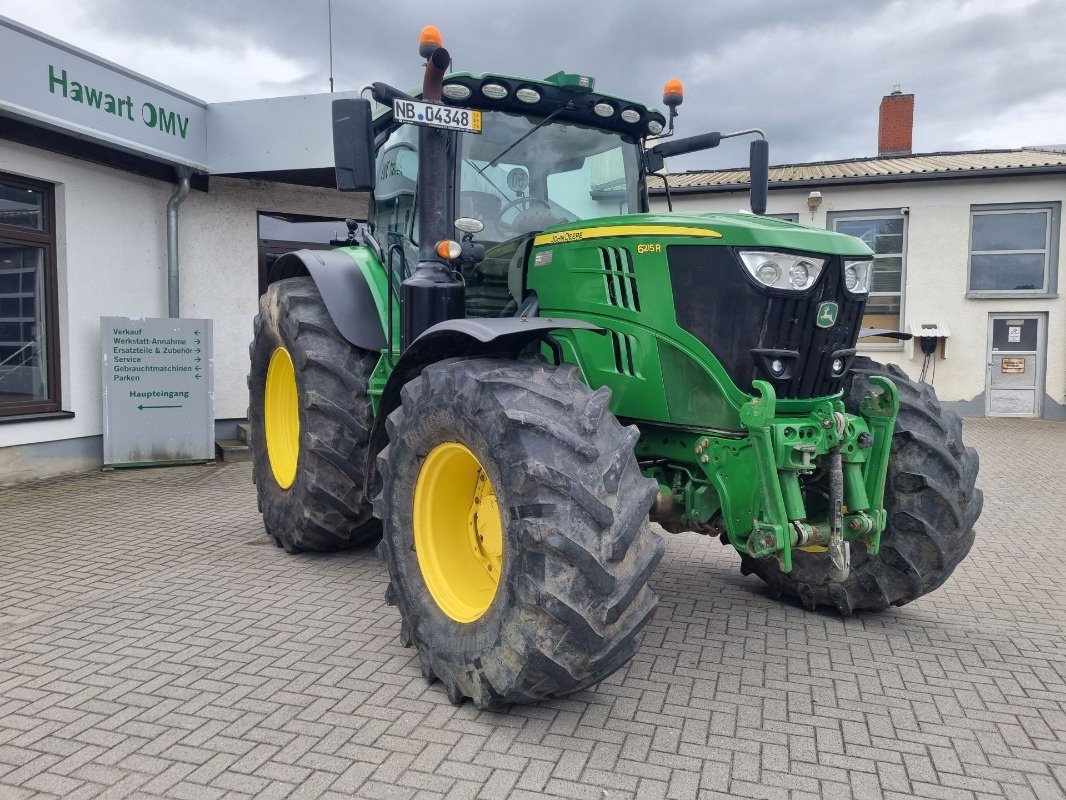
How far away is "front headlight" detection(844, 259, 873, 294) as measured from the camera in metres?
3.47

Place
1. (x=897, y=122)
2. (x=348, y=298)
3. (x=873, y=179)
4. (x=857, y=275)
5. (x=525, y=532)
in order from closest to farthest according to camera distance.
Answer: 1. (x=525, y=532)
2. (x=857, y=275)
3. (x=348, y=298)
4. (x=873, y=179)
5. (x=897, y=122)

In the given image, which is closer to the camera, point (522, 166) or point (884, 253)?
point (522, 166)

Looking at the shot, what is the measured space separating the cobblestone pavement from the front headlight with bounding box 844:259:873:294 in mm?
1631

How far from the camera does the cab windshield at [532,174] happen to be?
425 centimetres

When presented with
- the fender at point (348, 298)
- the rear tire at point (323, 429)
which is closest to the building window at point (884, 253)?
the fender at point (348, 298)

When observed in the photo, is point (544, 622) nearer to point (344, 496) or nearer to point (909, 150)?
point (344, 496)

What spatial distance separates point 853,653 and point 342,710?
2.26 metres

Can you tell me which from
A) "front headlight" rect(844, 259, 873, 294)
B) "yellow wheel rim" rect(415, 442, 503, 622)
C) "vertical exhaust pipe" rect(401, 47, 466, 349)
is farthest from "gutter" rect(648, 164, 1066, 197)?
"yellow wheel rim" rect(415, 442, 503, 622)

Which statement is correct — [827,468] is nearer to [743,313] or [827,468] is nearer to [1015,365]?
[743,313]

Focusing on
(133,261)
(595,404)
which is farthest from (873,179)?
(595,404)

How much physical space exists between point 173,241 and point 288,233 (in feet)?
5.47

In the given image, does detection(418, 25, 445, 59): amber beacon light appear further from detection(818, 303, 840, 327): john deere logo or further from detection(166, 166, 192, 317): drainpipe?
detection(166, 166, 192, 317): drainpipe

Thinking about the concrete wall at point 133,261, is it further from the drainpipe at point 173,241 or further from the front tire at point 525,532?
the front tire at point 525,532

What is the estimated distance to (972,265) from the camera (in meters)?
14.9
